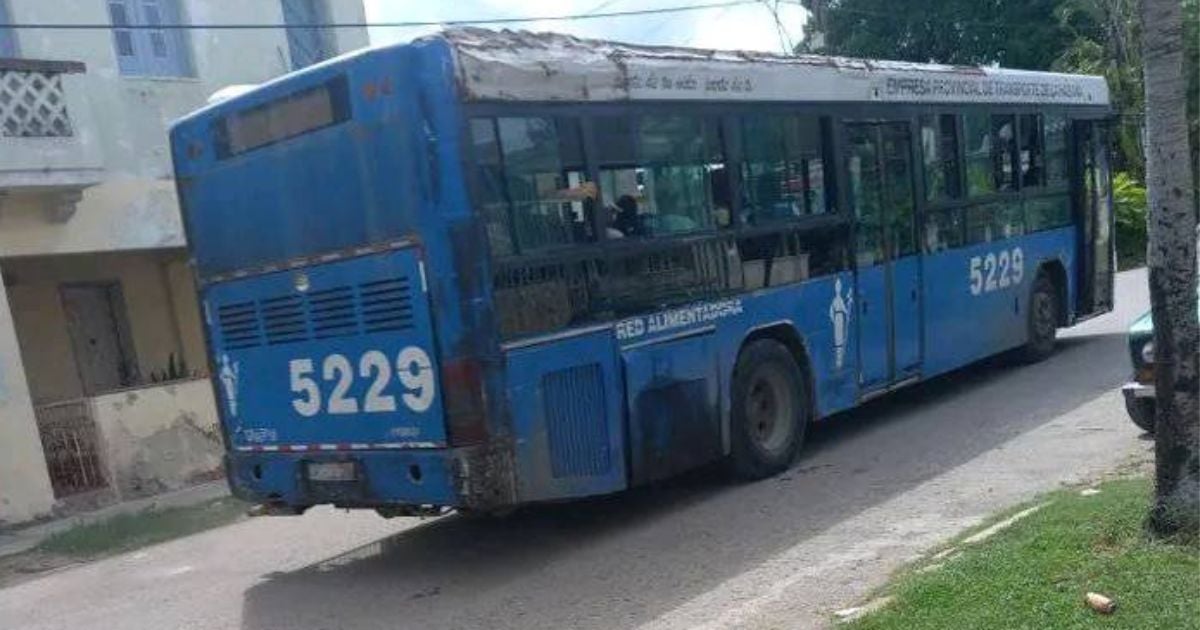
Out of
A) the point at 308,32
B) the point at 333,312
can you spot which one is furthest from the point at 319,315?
the point at 308,32

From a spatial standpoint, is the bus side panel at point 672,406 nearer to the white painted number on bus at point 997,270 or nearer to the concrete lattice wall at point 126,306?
the white painted number on bus at point 997,270

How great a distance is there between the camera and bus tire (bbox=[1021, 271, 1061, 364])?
472 inches

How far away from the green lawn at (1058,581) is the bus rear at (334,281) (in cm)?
246

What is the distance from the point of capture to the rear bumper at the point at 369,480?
6.30 m

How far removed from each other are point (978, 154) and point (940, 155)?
0.73 metres

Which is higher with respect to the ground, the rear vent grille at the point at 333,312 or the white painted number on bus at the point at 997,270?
the rear vent grille at the point at 333,312

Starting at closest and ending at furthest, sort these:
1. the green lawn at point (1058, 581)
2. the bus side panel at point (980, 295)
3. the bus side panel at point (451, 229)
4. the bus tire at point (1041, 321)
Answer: the green lawn at point (1058, 581)
the bus side panel at point (451, 229)
the bus side panel at point (980, 295)
the bus tire at point (1041, 321)

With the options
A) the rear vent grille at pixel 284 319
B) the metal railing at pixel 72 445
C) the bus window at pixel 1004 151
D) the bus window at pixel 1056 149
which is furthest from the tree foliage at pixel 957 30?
the rear vent grille at pixel 284 319

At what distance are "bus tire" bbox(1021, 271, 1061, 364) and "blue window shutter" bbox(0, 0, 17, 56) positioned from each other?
1106 cm

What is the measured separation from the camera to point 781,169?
8617 millimetres

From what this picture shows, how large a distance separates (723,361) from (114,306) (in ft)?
33.3

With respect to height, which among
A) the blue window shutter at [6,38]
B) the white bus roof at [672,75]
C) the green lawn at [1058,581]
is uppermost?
the blue window shutter at [6,38]

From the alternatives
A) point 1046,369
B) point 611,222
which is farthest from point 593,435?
point 1046,369

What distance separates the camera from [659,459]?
288 inches
